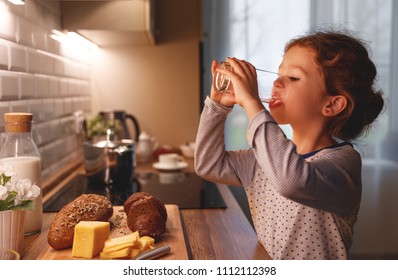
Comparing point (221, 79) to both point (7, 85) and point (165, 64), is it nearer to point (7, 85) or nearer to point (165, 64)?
point (7, 85)

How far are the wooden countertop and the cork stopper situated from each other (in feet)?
0.54

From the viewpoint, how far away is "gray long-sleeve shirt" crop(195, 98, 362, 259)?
0.56 m

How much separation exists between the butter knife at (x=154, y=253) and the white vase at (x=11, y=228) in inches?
6.1

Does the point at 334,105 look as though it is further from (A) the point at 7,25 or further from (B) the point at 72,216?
(A) the point at 7,25

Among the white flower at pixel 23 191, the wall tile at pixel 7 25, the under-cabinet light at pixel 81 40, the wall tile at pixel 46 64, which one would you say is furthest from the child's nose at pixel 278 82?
the under-cabinet light at pixel 81 40

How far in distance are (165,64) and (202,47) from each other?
5.9 inches

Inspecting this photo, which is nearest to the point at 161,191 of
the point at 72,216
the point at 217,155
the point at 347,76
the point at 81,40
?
the point at 217,155

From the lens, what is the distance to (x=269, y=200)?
28.9 inches

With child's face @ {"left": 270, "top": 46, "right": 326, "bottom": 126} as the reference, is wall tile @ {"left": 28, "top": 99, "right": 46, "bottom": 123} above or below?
below

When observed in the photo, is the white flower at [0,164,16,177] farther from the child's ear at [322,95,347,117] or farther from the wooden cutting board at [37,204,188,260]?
the child's ear at [322,95,347,117]

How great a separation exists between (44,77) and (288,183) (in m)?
0.71

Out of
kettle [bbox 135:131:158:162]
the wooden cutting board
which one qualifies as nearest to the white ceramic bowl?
kettle [bbox 135:131:158:162]

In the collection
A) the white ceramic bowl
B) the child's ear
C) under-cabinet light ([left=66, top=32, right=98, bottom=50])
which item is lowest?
the white ceramic bowl
